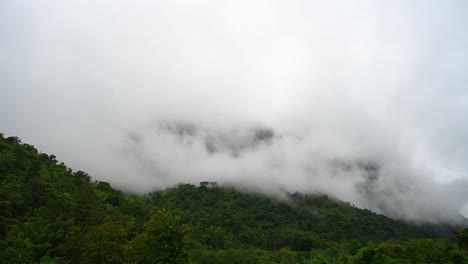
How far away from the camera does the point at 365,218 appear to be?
167125 mm

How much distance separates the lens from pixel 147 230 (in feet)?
124

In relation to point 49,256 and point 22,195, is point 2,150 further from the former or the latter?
point 49,256

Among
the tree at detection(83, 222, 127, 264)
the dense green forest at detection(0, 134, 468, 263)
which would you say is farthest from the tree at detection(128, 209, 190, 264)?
the tree at detection(83, 222, 127, 264)

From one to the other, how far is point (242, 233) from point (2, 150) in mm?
77842

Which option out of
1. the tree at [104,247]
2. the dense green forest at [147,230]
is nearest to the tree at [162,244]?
the dense green forest at [147,230]

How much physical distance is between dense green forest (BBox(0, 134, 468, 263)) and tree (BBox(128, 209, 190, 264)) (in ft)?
0.32

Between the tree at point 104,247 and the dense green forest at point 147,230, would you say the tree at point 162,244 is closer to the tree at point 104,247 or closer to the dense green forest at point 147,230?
the dense green forest at point 147,230

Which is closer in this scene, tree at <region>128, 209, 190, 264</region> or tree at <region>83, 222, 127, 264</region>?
tree at <region>128, 209, 190, 264</region>

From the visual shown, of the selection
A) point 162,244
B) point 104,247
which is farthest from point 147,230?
point 104,247

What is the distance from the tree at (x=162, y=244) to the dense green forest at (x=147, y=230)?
10 cm

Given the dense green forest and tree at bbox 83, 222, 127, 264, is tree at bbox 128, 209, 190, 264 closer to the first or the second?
the dense green forest

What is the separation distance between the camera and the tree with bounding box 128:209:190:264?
36.7 m

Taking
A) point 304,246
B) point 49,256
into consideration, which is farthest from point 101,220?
point 304,246

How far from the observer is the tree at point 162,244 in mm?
36656
